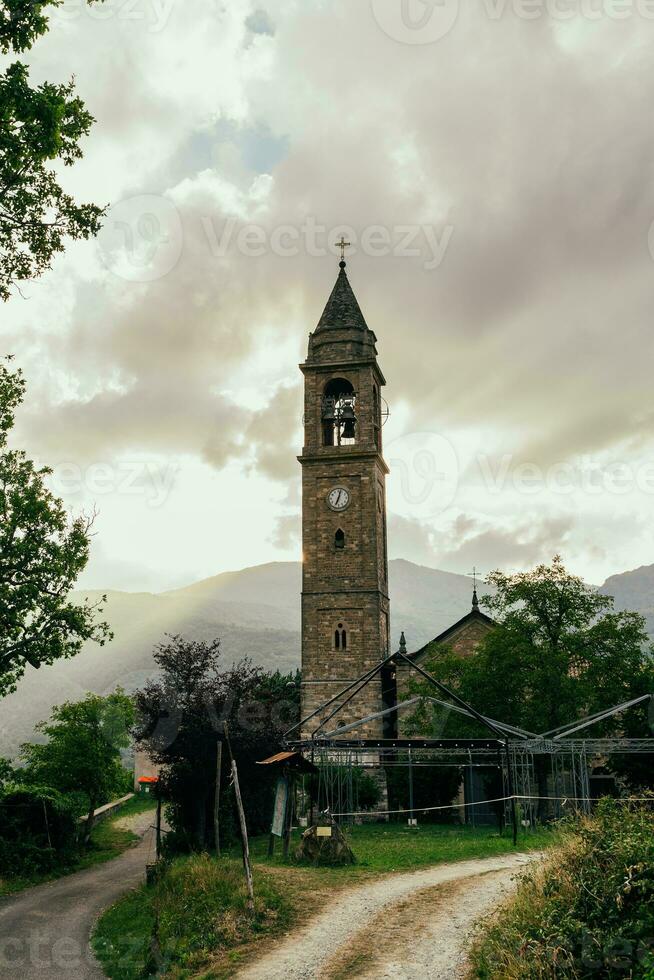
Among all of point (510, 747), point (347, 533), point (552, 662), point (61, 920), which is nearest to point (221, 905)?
point (61, 920)

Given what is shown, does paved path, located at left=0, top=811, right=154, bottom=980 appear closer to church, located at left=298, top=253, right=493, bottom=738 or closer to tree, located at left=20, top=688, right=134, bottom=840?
tree, located at left=20, top=688, right=134, bottom=840

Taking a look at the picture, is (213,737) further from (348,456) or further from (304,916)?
(348,456)

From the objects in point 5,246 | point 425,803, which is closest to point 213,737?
point 425,803

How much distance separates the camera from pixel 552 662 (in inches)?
1149

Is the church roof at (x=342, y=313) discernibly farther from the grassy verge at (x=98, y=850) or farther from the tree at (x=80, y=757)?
the grassy verge at (x=98, y=850)

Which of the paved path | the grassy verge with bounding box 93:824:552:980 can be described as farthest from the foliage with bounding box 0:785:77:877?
the grassy verge with bounding box 93:824:552:980

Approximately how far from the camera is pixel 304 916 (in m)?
13.8

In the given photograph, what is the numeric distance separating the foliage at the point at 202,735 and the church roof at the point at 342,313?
20.7m

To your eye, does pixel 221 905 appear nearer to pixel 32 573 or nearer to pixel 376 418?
pixel 32 573

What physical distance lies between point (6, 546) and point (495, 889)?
1303 centimetres

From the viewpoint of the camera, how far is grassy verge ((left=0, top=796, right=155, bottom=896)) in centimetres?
2392

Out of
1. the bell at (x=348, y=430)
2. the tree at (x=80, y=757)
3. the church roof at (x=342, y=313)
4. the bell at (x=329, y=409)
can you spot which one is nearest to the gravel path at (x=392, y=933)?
the tree at (x=80, y=757)

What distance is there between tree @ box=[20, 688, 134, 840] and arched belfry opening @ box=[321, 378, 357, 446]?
17.4 metres

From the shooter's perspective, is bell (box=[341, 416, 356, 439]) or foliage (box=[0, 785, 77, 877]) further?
bell (box=[341, 416, 356, 439])
